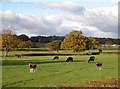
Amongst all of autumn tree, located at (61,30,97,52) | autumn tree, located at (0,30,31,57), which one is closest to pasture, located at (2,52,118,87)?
autumn tree, located at (0,30,31,57)

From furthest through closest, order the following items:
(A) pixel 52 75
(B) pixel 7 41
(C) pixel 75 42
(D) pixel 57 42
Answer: (D) pixel 57 42
(C) pixel 75 42
(B) pixel 7 41
(A) pixel 52 75

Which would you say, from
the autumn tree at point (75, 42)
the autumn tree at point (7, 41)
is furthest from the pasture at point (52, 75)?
the autumn tree at point (75, 42)

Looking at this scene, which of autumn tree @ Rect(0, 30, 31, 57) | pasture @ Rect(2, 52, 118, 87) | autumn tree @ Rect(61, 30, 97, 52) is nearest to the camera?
pasture @ Rect(2, 52, 118, 87)

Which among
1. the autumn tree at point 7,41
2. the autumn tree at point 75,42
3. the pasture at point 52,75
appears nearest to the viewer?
the pasture at point 52,75

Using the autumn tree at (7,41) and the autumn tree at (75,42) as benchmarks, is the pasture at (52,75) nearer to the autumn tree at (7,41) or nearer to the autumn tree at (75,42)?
the autumn tree at (7,41)

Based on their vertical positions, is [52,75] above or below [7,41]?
below

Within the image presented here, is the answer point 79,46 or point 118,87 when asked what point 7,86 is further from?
point 79,46

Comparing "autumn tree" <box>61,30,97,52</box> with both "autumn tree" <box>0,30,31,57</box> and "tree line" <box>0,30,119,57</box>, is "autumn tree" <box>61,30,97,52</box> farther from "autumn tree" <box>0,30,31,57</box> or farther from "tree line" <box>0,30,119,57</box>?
"autumn tree" <box>0,30,31,57</box>

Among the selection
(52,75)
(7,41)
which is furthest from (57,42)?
(52,75)

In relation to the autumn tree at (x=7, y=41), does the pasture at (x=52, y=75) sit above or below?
below

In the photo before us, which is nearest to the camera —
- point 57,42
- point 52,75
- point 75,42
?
point 52,75

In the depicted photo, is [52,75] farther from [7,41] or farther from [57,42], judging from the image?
[57,42]

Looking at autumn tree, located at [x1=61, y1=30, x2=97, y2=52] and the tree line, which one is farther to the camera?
autumn tree, located at [x1=61, y1=30, x2=97, y2=52]

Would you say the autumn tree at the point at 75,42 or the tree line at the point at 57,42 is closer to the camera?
the tree line at the point at 57,42
